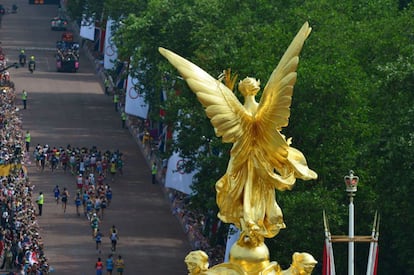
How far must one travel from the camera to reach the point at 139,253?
330ft

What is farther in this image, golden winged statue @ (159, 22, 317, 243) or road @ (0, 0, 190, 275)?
road @ (0, 0, 190, 275)

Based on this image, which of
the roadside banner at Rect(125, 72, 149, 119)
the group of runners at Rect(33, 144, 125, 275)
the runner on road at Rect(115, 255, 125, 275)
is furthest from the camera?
the roadside banner at Rect(125, 72, 149, 119)

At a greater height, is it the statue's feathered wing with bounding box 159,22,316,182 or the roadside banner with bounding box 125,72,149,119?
the statue's feathered wing with bounding box 159,22,316,182

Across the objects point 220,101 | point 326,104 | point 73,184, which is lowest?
point 73,184

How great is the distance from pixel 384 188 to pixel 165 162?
141 ft

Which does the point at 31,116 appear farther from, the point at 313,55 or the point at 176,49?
the point at 313,55

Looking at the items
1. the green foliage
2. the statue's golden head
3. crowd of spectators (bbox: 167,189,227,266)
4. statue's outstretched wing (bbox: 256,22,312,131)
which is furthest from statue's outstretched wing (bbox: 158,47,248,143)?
crowd of spectators (bbox: 167,189,227,266)

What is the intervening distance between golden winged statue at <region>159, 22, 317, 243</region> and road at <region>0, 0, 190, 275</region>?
55888mm

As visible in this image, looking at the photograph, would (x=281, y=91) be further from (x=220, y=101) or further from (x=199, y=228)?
(x=199, y=228)

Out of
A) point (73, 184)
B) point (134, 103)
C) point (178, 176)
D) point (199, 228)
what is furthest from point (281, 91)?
point (134, 103)

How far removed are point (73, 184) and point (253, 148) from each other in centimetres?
7954

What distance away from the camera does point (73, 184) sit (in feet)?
386

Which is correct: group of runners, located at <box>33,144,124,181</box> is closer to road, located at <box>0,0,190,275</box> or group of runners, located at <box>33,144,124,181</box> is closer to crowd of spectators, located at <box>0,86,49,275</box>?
road, located at <box>0,0,190,275</box>

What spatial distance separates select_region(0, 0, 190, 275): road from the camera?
3920 inches
